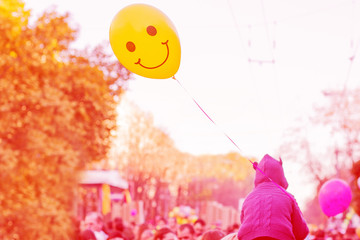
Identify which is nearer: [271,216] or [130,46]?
[271,216]

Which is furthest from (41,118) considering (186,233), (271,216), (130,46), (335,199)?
(271,216)

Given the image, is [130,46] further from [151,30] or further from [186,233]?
[186,233]

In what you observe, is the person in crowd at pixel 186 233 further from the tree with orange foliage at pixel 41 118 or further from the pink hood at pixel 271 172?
the tree with orange foliage at pixel 41 118

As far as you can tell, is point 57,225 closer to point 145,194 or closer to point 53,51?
point 53,51

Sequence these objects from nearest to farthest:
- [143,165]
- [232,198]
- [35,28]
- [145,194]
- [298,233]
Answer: [298,233]
[35,28]
[143,165]
[145,194]
[232,198]

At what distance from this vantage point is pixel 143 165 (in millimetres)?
52219

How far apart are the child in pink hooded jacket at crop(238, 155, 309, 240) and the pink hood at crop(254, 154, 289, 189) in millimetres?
36

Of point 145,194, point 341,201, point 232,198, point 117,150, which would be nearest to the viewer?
point 341,201

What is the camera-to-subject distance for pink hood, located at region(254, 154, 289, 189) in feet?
17.5

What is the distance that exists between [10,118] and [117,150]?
30688 mm

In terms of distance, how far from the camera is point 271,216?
16.0ft

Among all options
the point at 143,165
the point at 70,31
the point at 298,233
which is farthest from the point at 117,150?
the point at 298,233

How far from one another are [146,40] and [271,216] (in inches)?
72.0

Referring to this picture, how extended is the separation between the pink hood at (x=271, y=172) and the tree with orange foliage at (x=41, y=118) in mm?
12711
